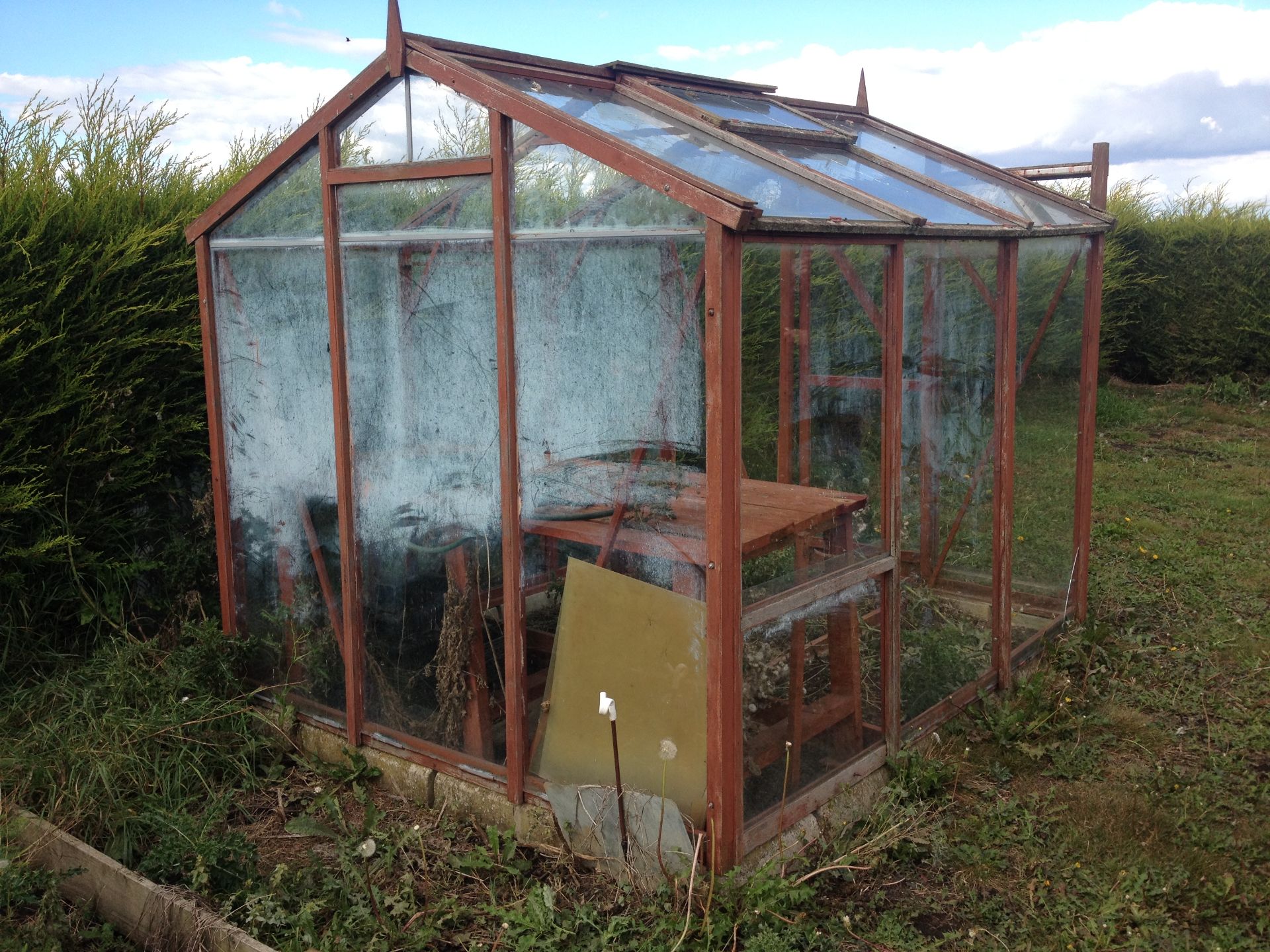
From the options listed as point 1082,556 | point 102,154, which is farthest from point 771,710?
point 102,154

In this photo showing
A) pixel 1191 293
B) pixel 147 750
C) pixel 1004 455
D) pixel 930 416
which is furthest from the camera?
pixel 1191 293

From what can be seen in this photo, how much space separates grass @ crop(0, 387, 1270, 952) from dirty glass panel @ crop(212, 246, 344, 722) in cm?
30

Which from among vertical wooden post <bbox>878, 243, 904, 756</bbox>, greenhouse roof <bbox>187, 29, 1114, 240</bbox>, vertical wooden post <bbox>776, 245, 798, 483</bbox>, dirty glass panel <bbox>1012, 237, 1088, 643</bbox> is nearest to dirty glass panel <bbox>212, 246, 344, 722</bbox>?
greenhouse roof <bbox>187, 29, 1114, 240</bbox>

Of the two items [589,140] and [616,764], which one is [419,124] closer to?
[589,140]

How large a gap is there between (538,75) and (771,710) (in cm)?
247

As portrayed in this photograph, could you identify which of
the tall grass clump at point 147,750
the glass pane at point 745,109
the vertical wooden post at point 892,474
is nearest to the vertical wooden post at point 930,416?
the vertical wooden post at point 892,474

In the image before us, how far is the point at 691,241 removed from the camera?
3.34 m

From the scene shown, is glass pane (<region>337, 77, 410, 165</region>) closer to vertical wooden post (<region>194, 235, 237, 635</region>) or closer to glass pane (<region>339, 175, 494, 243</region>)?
glass pane (<region>339, 175, 494, 243</region>)

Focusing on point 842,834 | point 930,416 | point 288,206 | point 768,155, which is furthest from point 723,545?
point 288,206

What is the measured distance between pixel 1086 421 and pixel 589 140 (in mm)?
3610

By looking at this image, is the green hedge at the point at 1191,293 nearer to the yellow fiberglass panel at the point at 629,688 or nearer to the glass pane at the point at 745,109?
the glass pane at the point at 745,109

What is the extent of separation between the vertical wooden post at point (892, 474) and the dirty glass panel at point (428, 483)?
1.41 meters

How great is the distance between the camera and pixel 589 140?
3.51 metres

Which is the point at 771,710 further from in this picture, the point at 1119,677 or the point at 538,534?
the point at 1119,677
